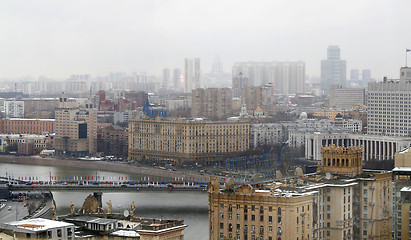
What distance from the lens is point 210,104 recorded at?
296 ft

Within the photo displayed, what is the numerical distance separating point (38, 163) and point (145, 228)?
145 ft

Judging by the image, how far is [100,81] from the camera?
130m

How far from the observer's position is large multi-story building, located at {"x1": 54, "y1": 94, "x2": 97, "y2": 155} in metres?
71.0

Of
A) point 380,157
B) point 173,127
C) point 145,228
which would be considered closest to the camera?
point 145,228

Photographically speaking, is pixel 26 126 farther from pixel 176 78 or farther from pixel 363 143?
pixel 176 78

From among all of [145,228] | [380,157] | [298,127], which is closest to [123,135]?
[298,127]

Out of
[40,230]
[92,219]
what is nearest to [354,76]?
[92,219]

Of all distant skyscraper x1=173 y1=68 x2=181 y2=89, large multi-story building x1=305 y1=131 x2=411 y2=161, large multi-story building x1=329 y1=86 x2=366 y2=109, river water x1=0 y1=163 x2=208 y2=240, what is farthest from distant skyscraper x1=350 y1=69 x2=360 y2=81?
river water x1=0 y1=163 x2=208 y2=240

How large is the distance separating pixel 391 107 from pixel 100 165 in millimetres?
18738

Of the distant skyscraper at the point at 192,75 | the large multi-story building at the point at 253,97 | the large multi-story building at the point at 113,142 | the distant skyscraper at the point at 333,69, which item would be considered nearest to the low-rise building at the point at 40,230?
the large multi-story building at the point at 113,142

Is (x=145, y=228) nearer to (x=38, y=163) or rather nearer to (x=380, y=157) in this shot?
(x=380, y=157)

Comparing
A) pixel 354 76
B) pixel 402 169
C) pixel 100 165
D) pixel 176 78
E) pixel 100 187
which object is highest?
pixel 354 76

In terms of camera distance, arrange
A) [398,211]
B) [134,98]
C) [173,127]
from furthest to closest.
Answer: [134,98] → [173,127] → [398,211]

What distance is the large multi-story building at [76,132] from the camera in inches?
2795
